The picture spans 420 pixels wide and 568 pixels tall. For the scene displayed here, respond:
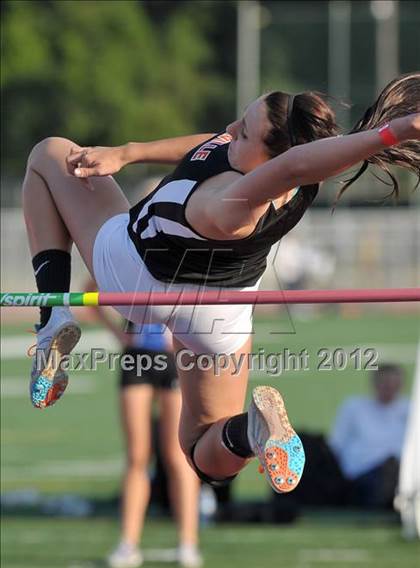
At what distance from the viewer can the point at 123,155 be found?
14.8ft

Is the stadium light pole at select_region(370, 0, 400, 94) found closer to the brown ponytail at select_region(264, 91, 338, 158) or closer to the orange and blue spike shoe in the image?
the orange and blue spike shoe

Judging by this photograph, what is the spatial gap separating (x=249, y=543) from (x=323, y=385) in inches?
246

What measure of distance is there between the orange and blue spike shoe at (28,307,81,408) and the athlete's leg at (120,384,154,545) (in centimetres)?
233

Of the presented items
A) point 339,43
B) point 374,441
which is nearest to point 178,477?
point 374,441

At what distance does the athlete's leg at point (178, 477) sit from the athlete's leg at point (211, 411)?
81.7 inches

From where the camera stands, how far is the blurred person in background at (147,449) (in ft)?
22.3

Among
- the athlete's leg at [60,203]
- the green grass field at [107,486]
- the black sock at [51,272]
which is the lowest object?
the green grass field at [107,486]

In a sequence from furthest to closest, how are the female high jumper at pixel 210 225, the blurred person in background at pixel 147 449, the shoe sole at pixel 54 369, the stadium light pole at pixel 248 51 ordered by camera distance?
the stadium light pole at pixel 248 51 < the blurred person in background at pixel 147 449 < the shoe sole at pixel 54 369 < the female high jumper at pixel 210 225

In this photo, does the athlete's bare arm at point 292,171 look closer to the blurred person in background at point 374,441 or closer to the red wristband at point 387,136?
the red wristband at point 387,136

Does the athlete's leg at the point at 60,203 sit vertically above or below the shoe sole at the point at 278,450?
above

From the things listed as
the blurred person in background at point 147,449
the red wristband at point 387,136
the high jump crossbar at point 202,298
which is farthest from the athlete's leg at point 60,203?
the blurred person in background at point 147,449

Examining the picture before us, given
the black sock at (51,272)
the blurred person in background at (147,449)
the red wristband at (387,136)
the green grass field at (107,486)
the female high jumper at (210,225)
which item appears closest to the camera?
the red wristband at (387,136)

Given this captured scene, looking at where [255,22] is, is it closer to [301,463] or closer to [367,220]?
[367,220]

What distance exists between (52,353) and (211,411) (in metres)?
0.62
